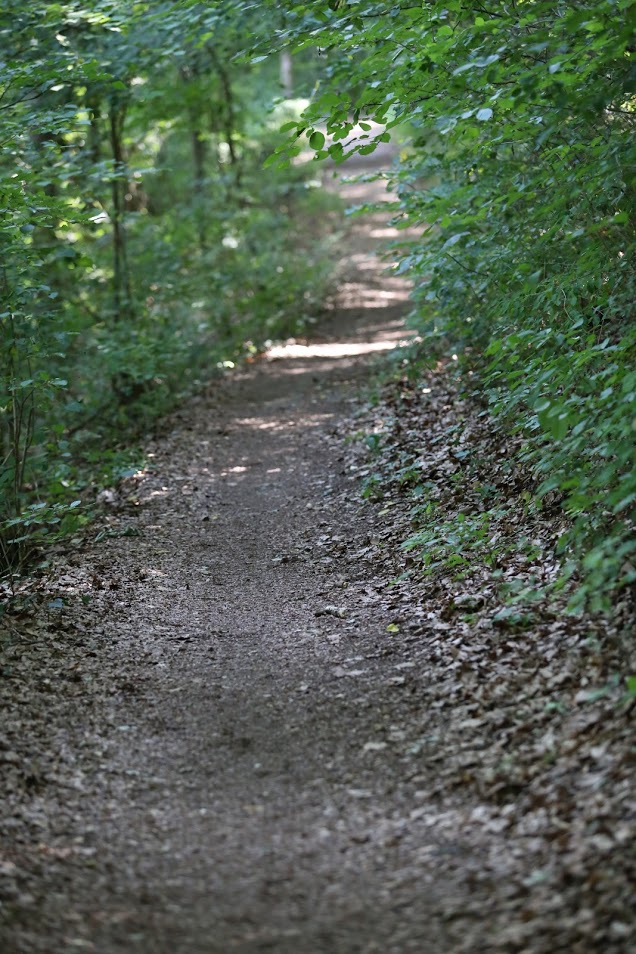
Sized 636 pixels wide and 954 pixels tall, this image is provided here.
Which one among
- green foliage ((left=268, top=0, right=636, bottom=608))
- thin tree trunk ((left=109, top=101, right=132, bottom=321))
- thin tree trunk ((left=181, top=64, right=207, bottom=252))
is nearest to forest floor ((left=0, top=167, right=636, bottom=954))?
green foliage ((left=268, top=0, right=636, bottom=608))

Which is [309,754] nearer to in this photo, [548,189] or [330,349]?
[548,189]

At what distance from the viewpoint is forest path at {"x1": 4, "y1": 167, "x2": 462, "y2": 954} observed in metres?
3.47

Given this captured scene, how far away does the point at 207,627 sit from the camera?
20.5ft

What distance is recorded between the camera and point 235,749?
4730mm

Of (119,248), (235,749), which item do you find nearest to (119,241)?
(119,248)

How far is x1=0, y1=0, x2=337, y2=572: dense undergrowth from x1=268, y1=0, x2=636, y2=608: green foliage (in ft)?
5.35

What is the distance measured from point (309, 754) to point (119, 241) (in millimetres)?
9932

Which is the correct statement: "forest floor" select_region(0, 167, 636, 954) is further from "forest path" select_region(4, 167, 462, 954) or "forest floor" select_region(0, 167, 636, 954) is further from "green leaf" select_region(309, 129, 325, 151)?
"green leaf" select_region(309, 129, 325, 151)

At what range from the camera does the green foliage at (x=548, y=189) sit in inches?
186

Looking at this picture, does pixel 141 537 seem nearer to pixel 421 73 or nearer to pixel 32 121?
pixel 32 121

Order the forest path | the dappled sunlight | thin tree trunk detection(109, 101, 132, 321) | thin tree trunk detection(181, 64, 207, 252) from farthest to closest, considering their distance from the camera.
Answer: thin tree trunk detection(181, 64, 207, 252) < the dappled sunlight < thin tree trunk detection(109, 101, 132, 321) < the forest path

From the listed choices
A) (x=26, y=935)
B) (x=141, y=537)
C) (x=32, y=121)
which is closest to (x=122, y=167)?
(x=32, y=121)

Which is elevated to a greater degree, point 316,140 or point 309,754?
point 316,140

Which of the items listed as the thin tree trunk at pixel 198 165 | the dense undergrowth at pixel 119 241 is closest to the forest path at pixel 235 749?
the dense undergrowth at pixel 119 241
